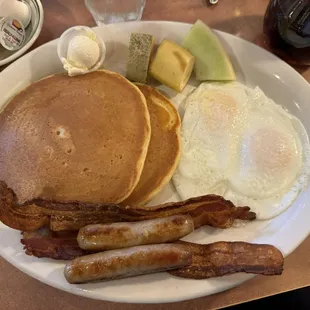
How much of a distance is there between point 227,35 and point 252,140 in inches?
19.4

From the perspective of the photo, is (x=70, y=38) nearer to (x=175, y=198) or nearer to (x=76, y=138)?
(x=76, y=138)

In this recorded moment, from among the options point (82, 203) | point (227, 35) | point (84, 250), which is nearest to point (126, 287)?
point (84, 250)

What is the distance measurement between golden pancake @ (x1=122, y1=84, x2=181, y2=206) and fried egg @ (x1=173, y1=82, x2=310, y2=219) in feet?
0.17

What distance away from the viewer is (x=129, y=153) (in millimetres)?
1603

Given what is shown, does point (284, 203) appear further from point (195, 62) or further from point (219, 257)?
point (195, 62)

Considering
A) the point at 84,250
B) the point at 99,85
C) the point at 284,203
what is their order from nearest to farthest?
the point at 84,250 → the point at 284,203 → the point at 99,85

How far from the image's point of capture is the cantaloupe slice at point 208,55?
1.79m

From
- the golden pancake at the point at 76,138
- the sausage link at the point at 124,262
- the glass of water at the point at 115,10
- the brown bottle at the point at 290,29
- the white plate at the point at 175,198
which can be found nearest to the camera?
the sausage link at the point at 124,262

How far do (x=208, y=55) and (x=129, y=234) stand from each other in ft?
2.81

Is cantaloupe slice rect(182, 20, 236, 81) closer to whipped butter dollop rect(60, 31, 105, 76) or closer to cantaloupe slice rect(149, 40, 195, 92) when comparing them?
cantaloupe slice rect(149, 40, 195, 92)

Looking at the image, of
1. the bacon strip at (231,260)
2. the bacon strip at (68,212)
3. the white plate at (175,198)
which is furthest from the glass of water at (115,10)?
the bacon strip at (231,260)

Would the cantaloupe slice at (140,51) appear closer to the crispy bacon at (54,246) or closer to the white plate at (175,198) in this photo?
the white plate at (175,198)

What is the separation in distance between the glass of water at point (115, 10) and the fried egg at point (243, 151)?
0.58 metres

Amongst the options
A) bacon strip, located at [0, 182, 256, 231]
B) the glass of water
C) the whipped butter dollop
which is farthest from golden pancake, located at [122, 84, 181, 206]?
the glass of water
